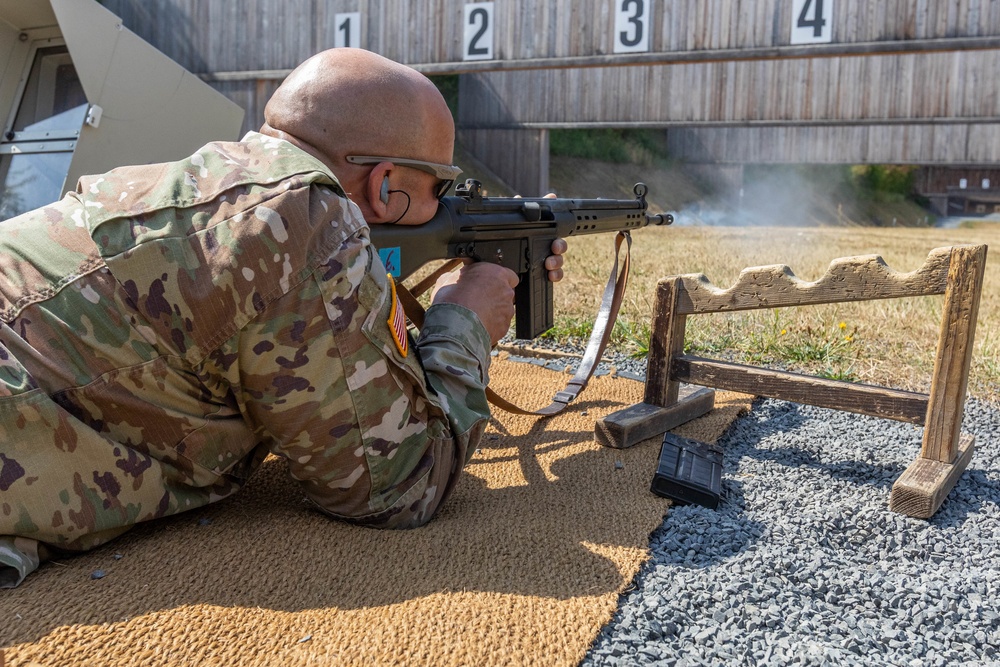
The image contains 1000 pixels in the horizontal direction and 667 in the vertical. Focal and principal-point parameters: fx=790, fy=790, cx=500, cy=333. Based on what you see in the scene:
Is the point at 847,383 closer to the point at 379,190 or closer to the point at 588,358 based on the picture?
the point at 588,358

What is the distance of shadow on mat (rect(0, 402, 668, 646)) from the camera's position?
171cm

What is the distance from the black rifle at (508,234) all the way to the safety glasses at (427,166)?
0.20 metres

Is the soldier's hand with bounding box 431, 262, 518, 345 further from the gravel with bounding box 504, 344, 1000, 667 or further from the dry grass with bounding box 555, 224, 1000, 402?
the dry grass with bounding box 555, 224, 1000, 402

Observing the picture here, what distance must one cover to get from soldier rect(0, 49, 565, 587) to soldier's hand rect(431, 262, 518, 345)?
1.54 feet

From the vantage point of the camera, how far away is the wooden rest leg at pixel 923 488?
2.46m

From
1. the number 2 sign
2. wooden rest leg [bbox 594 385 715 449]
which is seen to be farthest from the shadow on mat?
the number 2 sign

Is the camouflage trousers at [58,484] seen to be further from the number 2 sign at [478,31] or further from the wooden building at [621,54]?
the number 2 sign at [478,31]

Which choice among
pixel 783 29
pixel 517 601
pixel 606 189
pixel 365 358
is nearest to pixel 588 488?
pixel 517 601

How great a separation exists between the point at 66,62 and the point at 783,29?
21.7ft

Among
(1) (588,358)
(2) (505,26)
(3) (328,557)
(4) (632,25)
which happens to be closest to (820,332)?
(1) (588,358)

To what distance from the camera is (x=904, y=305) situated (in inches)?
233

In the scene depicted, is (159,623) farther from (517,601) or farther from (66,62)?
(66,62)

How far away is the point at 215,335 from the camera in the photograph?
1728mm

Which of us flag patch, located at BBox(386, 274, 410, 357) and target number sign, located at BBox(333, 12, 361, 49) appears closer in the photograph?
us flag patch, located at BBox(386, 274, 410, 357)
